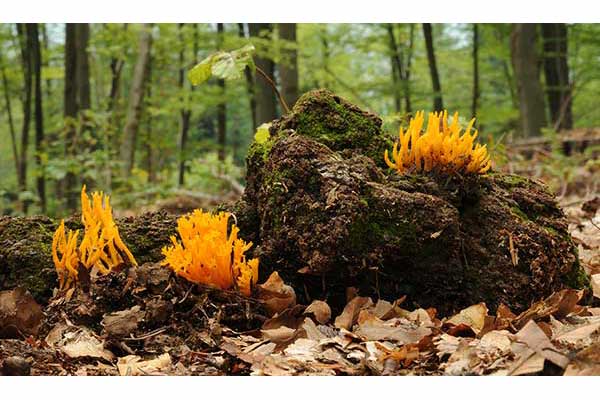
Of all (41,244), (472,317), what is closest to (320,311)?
(472,317)

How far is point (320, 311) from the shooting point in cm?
285

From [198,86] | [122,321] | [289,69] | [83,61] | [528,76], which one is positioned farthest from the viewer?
[198,86]

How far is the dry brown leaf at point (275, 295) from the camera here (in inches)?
114

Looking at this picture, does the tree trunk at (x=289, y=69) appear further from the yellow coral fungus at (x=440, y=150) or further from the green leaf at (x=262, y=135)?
the yellow coral fungus at (x=440, y=150)

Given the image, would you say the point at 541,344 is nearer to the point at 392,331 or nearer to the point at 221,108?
the point at 392,331

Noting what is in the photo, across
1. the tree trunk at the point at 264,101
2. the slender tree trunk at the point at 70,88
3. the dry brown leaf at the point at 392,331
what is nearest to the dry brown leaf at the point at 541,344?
the dry brown leaf at the point at 392,331

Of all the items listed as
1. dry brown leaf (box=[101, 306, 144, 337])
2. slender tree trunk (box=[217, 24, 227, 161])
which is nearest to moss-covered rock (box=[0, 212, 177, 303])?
dry brown leaf (box=[101, 306, 144, 337])

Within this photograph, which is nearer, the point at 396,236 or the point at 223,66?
the point at 396,236

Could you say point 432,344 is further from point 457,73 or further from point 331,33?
point 457,73

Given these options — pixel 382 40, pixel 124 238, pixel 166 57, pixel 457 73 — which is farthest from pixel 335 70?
pixel 124 238

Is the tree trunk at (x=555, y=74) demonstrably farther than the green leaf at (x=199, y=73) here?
Yes

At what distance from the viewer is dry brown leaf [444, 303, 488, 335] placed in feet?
8.94

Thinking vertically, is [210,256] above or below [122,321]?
above

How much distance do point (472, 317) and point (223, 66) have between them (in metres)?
2.43
